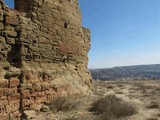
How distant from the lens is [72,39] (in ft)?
28.5

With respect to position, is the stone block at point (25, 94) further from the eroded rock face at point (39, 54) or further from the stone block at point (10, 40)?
the stone block at point (10, 40)

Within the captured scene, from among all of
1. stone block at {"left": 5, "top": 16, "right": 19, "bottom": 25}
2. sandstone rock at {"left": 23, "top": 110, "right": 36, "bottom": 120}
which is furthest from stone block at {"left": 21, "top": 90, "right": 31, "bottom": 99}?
stone block at {"left": 5, "top": 16, "right": 19, "bottom": 25}

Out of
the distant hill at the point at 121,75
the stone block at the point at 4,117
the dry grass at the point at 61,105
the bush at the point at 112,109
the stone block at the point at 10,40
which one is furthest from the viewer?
the distant hill at the point at 121,75

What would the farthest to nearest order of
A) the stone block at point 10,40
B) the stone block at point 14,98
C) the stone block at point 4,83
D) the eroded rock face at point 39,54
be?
the stone block at point 10,40 → the eroded rock face at point 39,54 → the stone block at point 14,98 → the stone block at point 4,83

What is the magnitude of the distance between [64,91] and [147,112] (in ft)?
10.2

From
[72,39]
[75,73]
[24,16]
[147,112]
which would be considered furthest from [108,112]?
[24,16]

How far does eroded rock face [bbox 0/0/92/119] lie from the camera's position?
6055 millimetres

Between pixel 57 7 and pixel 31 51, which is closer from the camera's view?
pixel 31 51

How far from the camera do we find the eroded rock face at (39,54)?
6055mm

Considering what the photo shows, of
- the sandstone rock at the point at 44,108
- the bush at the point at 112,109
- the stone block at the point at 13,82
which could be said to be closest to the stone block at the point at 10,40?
the stone block at the point at 13,82

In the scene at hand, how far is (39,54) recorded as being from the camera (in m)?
7.00

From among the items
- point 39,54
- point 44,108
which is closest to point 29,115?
point 44,108

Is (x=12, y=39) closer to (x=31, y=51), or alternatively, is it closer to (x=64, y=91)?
(x=31, y=51)

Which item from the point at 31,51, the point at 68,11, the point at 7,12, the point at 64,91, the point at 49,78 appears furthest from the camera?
the point at 68,11
